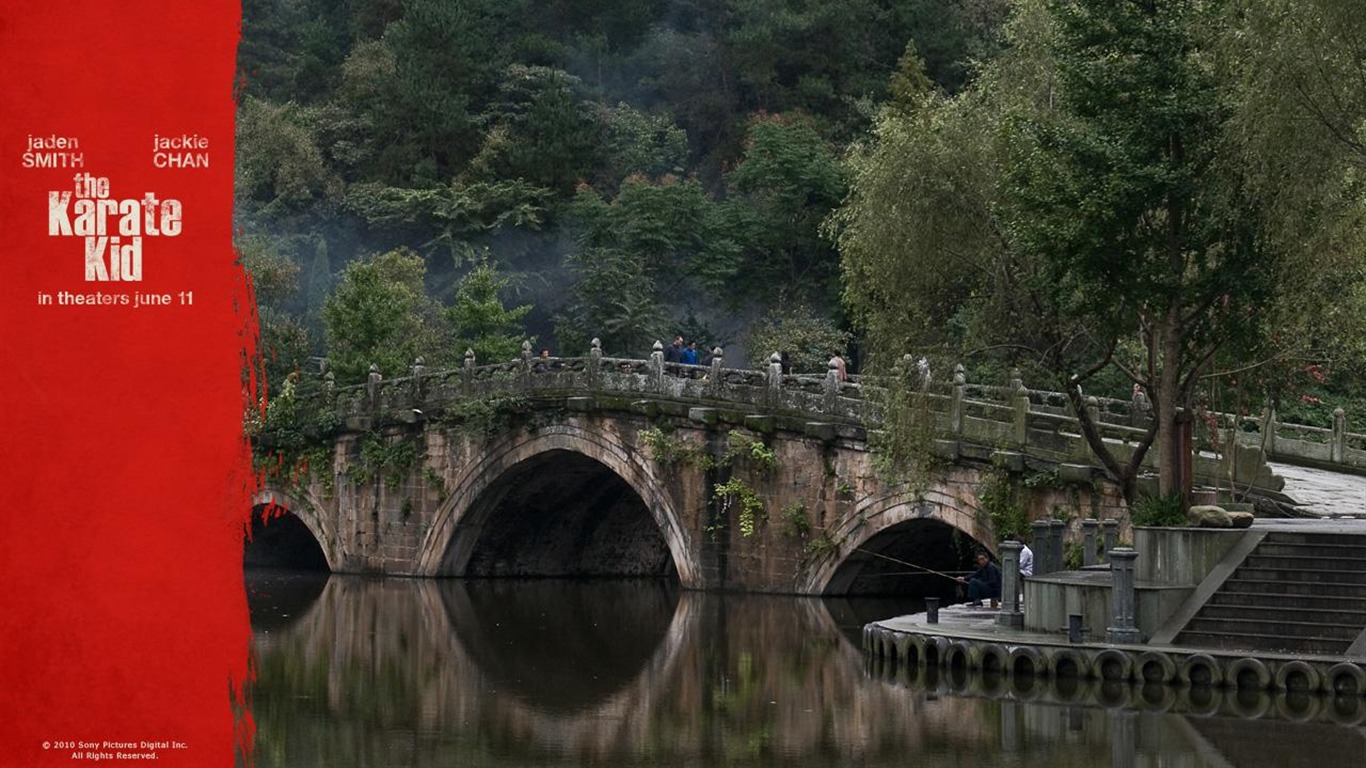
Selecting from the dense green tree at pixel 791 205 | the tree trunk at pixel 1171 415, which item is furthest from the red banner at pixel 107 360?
the dense green tree at pixel 791 205

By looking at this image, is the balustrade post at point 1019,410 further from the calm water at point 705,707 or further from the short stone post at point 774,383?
the short stone post at point 774,383

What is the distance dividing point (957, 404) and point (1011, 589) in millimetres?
7631

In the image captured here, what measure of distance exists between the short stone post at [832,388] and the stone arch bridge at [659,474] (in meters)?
0.04

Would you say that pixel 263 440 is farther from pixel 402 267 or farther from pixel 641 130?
pixel 641 130

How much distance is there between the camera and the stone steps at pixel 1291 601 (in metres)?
24.5

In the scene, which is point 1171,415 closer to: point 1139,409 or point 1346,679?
point 1346,679

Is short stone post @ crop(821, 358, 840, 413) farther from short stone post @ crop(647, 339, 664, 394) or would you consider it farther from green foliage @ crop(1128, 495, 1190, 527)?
green foliage @ crop(1128, 495, 1190, 527)

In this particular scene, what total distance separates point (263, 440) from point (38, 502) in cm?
3703

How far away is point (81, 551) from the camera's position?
1383 cm

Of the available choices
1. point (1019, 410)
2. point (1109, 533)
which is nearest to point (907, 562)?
point (1019, 410)

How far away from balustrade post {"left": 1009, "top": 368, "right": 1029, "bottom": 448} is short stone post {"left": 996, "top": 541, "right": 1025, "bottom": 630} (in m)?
6.41

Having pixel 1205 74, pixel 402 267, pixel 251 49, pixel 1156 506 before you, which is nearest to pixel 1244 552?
pixel 1156 506

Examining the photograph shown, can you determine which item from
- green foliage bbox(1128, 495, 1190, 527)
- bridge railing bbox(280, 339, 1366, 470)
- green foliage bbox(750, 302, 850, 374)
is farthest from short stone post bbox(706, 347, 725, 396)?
green foliage bbox(1128, 495, 1190, 527)

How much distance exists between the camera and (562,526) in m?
48.7
